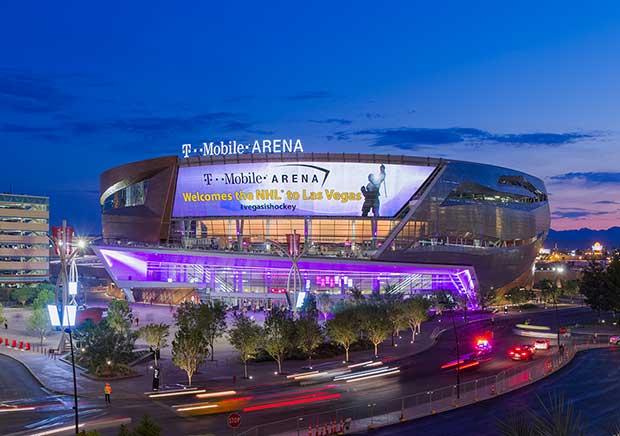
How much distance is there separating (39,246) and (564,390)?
14305cm

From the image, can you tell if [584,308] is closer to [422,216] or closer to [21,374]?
[422,216]

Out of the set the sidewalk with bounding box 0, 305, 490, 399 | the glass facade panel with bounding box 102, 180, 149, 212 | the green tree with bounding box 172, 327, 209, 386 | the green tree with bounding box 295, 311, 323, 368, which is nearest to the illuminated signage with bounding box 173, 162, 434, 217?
the glass facade panel with bounding box 102, 180, 149, 212

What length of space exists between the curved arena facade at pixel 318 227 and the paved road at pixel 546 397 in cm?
6140

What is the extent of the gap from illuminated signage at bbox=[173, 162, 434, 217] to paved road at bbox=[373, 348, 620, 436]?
66.0 metres

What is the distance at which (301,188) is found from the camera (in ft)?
416

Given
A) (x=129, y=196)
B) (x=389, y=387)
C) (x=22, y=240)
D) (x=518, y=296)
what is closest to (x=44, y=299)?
(x=129, y=196)

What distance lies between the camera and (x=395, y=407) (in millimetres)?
42812

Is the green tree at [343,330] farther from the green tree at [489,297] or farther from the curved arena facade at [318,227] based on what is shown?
the green tree at [489,297]

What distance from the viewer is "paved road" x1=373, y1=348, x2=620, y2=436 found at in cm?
3731

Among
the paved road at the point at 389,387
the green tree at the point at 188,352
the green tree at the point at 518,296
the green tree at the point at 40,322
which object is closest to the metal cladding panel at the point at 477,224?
the green tree at the point at 518,296

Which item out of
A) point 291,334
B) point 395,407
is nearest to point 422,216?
point 291,334

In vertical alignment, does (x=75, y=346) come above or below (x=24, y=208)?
below

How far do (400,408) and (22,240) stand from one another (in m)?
141

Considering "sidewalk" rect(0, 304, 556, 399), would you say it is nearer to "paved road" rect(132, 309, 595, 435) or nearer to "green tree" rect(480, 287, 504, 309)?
"paved road" rect(132, 309, 595, 435)
